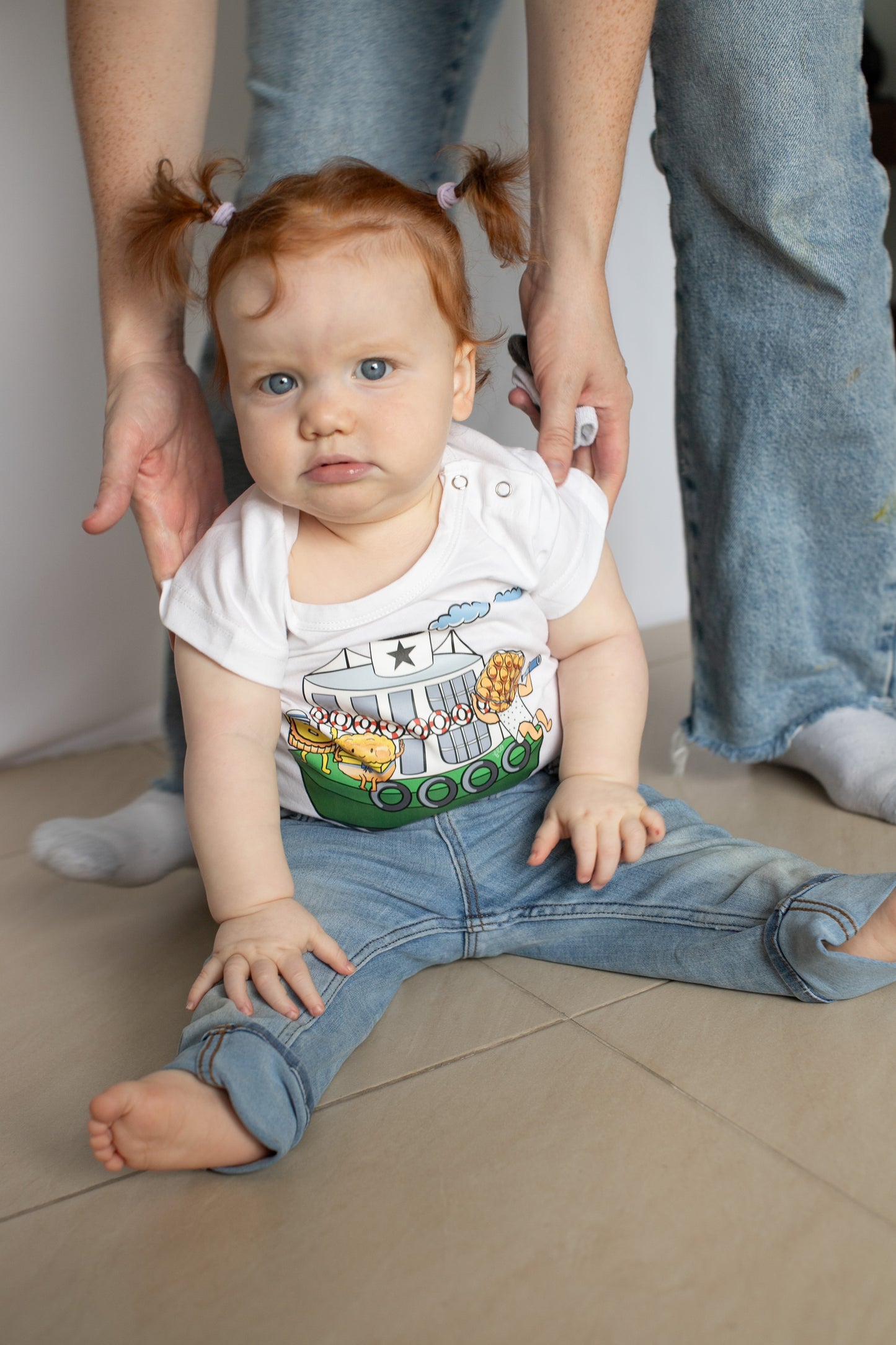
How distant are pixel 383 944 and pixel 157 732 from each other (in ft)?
2.78

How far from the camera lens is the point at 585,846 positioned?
855 mm

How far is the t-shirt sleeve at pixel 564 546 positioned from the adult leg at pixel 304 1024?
21 centimetres

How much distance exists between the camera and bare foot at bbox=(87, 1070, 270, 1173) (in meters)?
0.64

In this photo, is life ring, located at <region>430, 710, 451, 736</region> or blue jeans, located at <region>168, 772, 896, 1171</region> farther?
life ring, located at <region>430, 710, 451, 736</region>

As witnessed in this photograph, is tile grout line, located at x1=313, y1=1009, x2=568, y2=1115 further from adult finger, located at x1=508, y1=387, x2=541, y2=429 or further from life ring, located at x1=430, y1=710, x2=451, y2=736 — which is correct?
adult finger, located at x1=508, y1=387, x2=541, y2=429

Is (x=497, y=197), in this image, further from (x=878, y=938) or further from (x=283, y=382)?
(x=878, y=938)

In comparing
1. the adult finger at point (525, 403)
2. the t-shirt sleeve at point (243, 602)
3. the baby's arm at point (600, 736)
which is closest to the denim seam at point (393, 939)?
the baby's arm at point (600, 736)

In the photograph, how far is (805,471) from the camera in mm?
1178

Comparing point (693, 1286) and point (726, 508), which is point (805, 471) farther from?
point (693, 1286)

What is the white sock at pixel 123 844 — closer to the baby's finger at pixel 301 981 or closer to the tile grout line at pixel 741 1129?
the baby's finger at pixel 301 981

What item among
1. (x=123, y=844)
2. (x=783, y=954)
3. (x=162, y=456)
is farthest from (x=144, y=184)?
(x=783, y=954)

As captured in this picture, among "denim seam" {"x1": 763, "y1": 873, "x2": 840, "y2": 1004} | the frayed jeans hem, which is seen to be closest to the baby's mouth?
"denim seam" {"x1": 763, "y1": 873, "x2": 840, "y2": 1004}

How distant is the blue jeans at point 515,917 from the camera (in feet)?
2.43

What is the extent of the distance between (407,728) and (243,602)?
161mm
